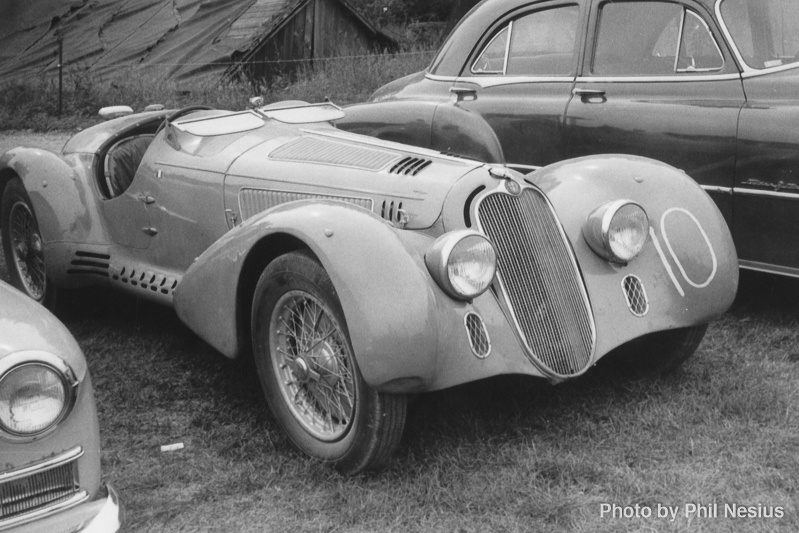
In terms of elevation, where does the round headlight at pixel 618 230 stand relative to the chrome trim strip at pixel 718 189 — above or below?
above

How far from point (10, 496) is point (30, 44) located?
43.4 feet

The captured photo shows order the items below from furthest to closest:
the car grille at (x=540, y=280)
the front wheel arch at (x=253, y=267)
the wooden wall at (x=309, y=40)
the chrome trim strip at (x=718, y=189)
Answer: the wooden wall at (x=309, y=40)
the chrome trim strip at (x=718, y=189)
the front wheel arch at (x=253, y=267)
the car grille at (x=540, y=280)

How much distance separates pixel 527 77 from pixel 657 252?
227cm

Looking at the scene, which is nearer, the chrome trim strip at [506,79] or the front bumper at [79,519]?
the front bumper at [79,519]

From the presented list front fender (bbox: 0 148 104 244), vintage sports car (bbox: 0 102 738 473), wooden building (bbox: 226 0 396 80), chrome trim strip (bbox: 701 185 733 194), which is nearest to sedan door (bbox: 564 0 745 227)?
chrome trim strip (bbox: 701 185 733 194)

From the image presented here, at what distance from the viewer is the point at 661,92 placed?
196 inches

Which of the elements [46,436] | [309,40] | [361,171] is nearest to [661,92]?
[361,171]

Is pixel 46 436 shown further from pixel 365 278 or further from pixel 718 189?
pixel 718 189

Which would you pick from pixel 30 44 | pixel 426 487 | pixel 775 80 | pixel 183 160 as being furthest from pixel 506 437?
pixel 30 44

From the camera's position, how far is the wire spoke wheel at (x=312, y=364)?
3.21 meters

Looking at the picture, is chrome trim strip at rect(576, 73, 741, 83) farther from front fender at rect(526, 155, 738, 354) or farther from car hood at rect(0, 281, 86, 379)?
car hood at rect(0, 281, 86, 379)

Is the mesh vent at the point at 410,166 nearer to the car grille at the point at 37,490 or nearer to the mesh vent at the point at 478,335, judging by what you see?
the mesh vent at the point at 478,335

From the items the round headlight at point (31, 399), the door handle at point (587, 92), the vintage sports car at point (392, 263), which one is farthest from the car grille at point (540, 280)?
Result: the door handle at point (587, 92)

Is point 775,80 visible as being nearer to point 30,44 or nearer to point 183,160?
point 183,160
